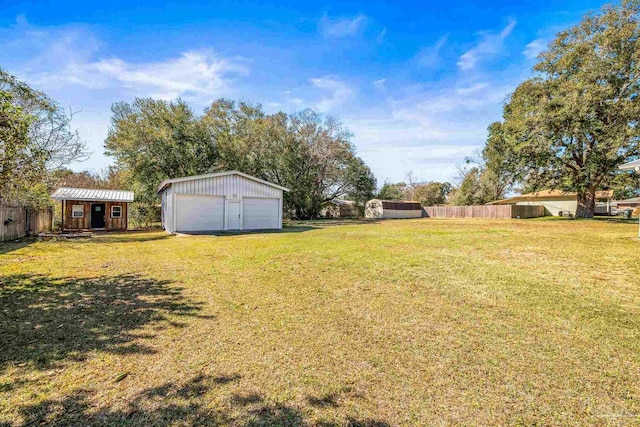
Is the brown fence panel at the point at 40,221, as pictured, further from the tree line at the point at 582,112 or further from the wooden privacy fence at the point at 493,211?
the wooden privacy fence at the point at 493,211

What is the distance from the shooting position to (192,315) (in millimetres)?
4098

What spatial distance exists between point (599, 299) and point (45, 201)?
62.2 ft

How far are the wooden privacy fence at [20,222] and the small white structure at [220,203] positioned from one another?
5758mm

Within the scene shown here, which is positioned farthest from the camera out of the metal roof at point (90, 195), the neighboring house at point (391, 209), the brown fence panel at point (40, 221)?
the neighboring house at point (391, 209)

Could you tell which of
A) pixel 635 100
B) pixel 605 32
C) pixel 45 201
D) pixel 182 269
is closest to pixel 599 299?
pixel 182 269

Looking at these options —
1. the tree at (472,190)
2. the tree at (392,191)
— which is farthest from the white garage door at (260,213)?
the tree at (472,190)

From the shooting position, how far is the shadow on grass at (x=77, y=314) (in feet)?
10.3

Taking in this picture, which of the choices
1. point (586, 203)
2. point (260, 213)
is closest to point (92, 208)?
point (260, 213)

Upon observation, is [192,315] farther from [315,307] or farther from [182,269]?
[182,269]

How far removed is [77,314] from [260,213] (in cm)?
1424

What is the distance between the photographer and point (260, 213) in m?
18.3

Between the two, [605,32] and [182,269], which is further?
[605,32]

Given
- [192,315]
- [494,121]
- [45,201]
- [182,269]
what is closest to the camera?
[192,315]

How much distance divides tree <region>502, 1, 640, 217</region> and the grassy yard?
17753 millimetres
